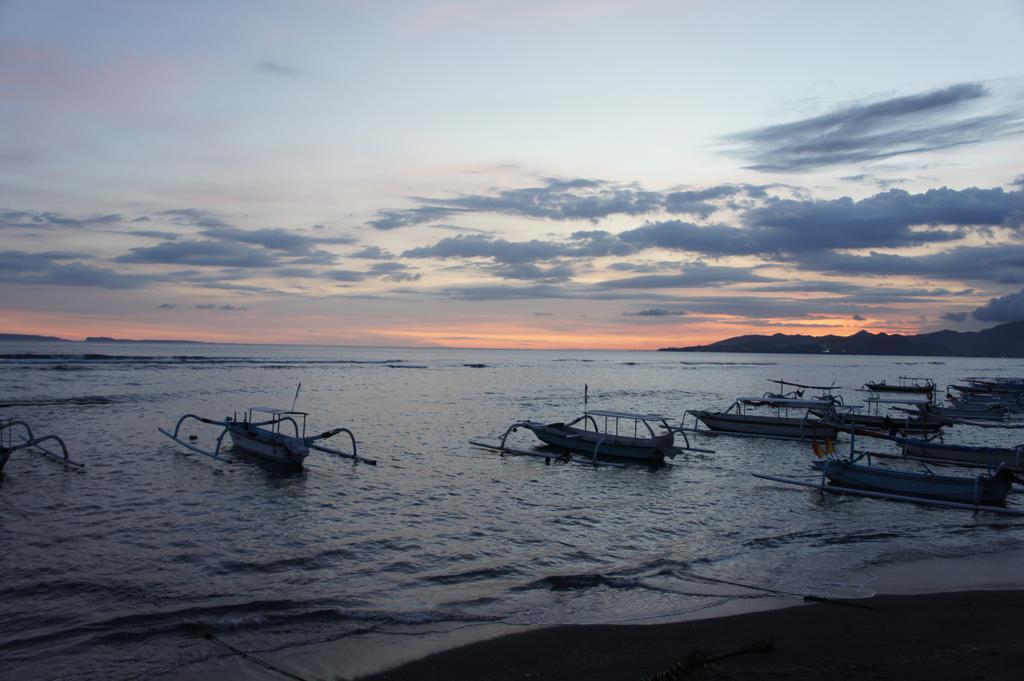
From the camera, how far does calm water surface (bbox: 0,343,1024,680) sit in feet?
36.7

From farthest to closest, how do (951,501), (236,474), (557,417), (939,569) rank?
(557,417) < (236,474) < (951,501) < (939,569)

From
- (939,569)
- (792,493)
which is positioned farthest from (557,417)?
(939,569)

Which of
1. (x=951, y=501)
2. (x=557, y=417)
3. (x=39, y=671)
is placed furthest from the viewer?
(x=557, y=417)

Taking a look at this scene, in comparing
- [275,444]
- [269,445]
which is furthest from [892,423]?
[269,445]

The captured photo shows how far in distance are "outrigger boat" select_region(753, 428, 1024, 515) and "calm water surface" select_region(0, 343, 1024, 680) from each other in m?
0.71

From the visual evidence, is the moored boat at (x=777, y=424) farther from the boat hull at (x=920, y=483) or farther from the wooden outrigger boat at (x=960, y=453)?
the boat hull at (x=920, y=483)

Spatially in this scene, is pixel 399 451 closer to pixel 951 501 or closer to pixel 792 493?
pixel 792 493

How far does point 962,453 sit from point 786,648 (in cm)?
2577

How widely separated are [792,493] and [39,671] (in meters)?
21.6

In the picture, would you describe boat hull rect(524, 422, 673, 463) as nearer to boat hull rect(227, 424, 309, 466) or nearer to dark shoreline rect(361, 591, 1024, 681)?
boat hull rect(227, 424, 309, 466)

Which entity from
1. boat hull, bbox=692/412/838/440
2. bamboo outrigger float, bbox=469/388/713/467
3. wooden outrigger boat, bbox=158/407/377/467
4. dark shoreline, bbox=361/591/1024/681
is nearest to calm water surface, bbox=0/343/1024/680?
wooden outrigger boat, bbox=158/407/377/467

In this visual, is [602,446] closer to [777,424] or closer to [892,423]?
[777,424]

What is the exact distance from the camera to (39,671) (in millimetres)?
9289

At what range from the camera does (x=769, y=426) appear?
39.2m
